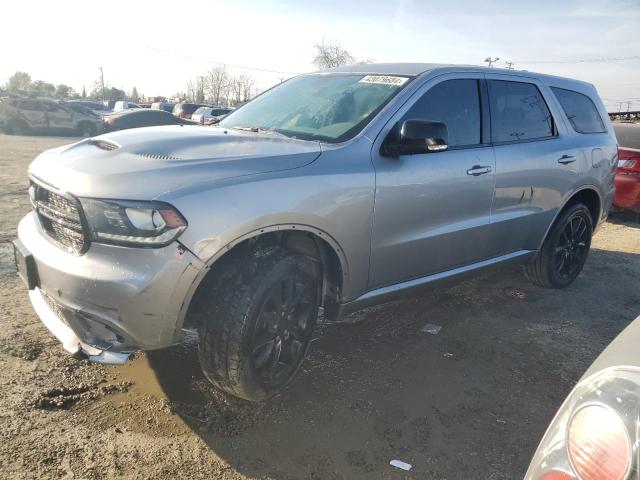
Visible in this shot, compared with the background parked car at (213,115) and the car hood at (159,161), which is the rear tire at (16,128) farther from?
the car hood at (159,161)

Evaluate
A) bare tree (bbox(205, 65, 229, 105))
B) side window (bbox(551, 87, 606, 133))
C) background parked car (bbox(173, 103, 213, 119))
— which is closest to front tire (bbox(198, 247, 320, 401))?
side window (bbox(551, 87, 606, 133))

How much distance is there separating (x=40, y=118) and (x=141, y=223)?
23.2 metres

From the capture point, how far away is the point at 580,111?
489 centimetres

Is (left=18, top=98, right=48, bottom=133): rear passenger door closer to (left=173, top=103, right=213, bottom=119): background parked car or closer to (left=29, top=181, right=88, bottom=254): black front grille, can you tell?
(left=173, top=103, right=213, bottom=119): background parked car

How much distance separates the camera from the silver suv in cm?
233

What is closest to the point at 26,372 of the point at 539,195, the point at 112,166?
the point at 112,166

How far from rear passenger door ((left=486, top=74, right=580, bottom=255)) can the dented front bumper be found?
2508 mm

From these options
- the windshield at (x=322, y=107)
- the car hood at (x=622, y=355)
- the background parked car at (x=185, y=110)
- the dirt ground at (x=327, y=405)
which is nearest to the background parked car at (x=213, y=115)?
the windshield at (x=322, y=107)

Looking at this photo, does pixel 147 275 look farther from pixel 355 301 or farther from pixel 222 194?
pixel 355 301

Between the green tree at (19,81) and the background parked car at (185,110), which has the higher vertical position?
the green tree at (19,81)

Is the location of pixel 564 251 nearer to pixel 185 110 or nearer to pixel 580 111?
pixel 580 111

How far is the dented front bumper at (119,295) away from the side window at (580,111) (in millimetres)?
3842

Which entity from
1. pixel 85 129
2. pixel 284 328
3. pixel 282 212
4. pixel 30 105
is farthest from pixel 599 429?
pixel 30 105

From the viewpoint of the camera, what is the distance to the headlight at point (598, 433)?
3.59 feet
